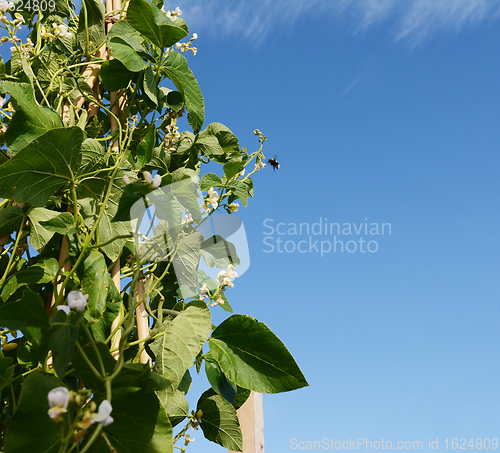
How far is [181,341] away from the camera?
760 mm

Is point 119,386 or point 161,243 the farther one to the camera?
point 161,243

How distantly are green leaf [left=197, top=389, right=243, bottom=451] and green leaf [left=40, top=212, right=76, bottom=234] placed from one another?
0.51 metres

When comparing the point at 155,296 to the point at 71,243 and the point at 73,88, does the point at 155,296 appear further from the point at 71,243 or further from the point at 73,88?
the point at 73,88

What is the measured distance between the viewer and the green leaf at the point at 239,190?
1.10 metres

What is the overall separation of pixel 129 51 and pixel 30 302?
0.59 meters

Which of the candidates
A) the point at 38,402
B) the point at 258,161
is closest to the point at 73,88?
the point at 258,161

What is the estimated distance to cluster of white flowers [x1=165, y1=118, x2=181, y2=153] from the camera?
1.05 metres

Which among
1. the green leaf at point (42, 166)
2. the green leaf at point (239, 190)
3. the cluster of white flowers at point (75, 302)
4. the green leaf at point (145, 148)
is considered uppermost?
the green leaf at point (239, 190)

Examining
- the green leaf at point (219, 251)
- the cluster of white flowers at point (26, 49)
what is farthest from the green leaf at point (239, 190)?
the cluster of white flowers at point (26, 49)

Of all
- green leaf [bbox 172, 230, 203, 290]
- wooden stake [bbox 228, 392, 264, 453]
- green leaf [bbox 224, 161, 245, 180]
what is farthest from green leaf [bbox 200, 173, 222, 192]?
wooden stake [bbox 228, 392, 264, 453]

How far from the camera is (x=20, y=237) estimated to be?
2.74 feet

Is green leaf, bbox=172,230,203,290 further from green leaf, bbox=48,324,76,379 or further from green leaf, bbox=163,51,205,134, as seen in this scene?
green leaf, bbox=48,324,76,379

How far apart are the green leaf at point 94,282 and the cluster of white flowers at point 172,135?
15.8 inches

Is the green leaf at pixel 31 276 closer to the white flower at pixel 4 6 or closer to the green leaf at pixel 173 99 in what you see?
the green leaf at pixel 173 99
